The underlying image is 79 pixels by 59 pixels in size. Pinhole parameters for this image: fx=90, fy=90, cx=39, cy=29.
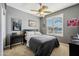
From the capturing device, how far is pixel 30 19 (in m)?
1.97

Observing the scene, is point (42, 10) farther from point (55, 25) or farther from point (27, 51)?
point (27, 51)

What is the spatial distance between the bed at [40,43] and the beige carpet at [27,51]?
3.3 inches

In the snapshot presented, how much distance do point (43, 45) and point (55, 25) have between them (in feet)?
1.64

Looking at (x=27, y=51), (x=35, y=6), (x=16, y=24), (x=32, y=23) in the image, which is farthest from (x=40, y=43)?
(x=35, y=6)

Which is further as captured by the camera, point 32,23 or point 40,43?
point 32,23

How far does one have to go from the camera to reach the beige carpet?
1.86 meters

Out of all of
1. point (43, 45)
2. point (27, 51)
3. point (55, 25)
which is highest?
point (55, 25)

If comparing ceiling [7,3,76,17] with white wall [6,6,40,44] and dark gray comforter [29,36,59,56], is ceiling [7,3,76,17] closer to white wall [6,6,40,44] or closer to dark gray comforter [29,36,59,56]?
white wall [6,6,40,44]

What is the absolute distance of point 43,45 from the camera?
1826 mm

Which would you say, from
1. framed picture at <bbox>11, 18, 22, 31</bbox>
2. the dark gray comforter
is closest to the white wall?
framed picture at <bbox>11, 18, 22, 31</bbox>

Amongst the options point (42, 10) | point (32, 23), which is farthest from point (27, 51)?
point (42, 10)

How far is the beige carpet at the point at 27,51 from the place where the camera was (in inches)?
73.1

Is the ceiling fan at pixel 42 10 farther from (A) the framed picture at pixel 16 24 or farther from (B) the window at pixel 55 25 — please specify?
(A) the framed picture at pixel 16 24

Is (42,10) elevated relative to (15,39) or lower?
elevated
